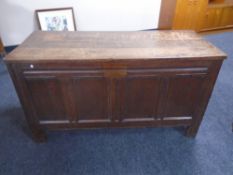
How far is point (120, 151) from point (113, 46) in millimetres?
736

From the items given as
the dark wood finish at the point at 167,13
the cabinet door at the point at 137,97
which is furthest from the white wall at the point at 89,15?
the cabinet door at the point at 137,97

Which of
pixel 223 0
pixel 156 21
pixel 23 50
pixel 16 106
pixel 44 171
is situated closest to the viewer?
pixel 23 50

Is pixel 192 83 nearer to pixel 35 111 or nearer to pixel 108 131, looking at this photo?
pixel 108 131

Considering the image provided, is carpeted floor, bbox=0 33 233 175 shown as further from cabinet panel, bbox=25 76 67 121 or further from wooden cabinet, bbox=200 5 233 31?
wooden cabinet, bbox=200 5 233 31

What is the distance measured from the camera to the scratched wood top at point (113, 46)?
3.44 feet

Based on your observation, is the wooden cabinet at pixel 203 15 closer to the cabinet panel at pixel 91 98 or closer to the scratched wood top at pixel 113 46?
the scratched wood top at pixel 113 46

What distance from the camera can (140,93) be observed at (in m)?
1.20

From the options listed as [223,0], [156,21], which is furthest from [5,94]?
[223,0]

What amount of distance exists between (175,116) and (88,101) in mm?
615

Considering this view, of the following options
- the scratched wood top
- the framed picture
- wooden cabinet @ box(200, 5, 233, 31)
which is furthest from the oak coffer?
wooden cabinet @ box(200, 5, 233, 31)

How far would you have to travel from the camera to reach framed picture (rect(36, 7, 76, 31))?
2624mm

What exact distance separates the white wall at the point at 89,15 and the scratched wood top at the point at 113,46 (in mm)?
1455

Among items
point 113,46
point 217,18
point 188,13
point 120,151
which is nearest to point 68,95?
point 113,46

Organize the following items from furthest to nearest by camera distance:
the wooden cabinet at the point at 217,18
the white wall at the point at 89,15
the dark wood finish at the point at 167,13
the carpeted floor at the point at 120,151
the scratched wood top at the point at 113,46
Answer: the wooden cabinet at the point at 217,18 < the dark wood finish at the point at 167,13 < the white wall at the point at 89,15 < the carpeted floor at the point at 120,151 < the scratched wood top at the point at 113,46
